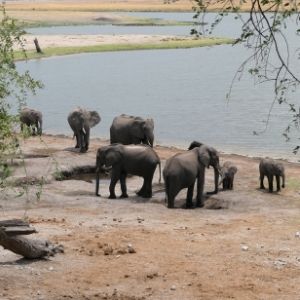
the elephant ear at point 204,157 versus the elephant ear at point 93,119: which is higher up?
the elephant ear at point 93,119

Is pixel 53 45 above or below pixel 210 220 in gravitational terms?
above

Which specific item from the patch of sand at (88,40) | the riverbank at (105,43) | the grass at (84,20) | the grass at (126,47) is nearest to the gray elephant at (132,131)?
the riverbank at (105,43)

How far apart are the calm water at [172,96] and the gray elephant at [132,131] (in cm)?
441

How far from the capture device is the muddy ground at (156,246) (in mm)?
10609

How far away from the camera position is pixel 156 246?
1278cm

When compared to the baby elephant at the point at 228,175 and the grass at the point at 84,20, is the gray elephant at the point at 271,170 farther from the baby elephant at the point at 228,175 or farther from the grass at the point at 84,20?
the grass at the point at 84,20

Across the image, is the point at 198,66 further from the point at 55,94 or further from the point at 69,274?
the point at 69,274

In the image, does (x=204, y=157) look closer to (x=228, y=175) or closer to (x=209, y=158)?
(x=209, y=158)

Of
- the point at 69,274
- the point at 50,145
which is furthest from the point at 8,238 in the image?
the point at 50,145

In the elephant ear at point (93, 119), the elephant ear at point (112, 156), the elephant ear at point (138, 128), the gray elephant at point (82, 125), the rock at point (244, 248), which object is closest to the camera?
the rock at point (244, 248)

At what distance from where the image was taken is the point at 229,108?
34.3 meters

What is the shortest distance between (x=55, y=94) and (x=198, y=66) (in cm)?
1254

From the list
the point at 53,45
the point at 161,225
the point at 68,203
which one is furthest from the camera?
the point at 53,45

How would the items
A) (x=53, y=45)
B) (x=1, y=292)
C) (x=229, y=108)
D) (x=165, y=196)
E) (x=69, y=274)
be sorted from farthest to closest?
(x=53, y=45) < (x=229, y=108) < (x=165, y=196) < (x=69, y=274) < (x=1, y=292)
